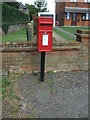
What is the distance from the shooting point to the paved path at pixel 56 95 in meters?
3.02

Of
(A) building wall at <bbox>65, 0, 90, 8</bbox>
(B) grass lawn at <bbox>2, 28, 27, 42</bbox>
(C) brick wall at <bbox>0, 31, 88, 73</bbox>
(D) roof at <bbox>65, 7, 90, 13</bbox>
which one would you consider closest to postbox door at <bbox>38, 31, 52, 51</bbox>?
(C) brick wall at <bbox>0, 31, 88, 73</bbox>

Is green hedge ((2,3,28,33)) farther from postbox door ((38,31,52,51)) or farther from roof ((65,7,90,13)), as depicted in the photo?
roof ((65,7,90,13))

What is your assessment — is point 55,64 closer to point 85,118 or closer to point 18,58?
point 18,58

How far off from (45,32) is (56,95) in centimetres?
143

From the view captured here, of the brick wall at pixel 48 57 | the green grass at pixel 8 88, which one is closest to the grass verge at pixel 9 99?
the green grass at pixel 8 88

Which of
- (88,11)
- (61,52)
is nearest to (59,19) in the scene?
(88,11)

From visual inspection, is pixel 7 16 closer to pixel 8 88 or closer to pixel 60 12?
pixel 8 88

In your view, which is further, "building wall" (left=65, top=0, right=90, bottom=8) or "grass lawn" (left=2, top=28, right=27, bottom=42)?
"building wall" (left=65, top=0, right=90, bottom=8)

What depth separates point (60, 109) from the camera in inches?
122

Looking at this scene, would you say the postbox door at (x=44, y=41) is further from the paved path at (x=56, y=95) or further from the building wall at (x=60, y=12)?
the building wall at (x=60, y=12)

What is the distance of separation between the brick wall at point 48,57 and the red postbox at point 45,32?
2.06ft

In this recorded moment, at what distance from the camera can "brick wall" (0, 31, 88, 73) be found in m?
4.59

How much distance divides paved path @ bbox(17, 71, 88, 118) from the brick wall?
0.68 feet

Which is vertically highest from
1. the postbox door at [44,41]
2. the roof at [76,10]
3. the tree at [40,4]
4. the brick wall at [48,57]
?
the tree at [40,4]
